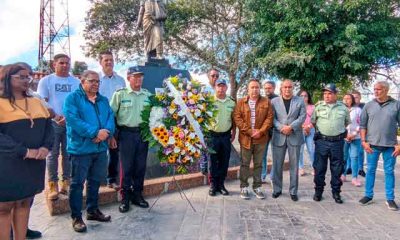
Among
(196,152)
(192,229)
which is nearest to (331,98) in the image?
(196,152)

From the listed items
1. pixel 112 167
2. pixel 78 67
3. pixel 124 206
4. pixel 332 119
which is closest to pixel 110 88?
pixel 112 167

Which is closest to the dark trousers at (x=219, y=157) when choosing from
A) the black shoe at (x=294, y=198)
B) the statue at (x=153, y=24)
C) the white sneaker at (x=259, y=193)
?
the white sneaker at (x=259, y=193)

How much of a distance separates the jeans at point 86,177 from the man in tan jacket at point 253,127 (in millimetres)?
2253

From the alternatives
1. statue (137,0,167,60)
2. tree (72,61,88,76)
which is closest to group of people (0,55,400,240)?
statue (137,0,167,60)

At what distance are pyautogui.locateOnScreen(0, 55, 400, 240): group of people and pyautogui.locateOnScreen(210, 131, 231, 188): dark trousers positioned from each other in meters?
0.02

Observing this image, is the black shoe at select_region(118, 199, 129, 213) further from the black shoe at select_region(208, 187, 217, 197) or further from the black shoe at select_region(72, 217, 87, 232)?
the black shoe at select_region(208, 187, 217, 197)

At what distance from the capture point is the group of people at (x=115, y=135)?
317cm

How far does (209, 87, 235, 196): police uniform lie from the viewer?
562cm

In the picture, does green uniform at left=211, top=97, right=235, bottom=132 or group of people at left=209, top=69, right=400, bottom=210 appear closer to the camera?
group of people at left=209, top=69, right=400, bottom=210

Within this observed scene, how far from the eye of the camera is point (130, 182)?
4898 millimetres

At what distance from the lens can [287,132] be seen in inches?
220

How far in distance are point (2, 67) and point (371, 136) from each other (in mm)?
5058

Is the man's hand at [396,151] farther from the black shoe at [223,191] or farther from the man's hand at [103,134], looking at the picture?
the man's hand at [103,134]

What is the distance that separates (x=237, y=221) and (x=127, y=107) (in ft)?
6.89
